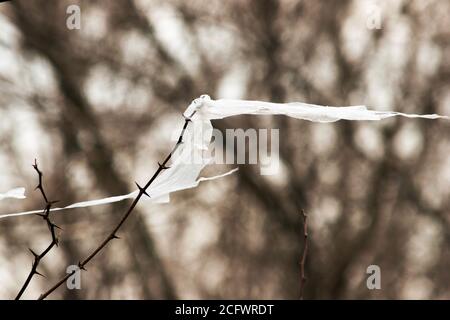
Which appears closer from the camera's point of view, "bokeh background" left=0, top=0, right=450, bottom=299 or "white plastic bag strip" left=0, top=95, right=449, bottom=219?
"white plastic bag strip" left=0, top=95, right=449, bottom=219

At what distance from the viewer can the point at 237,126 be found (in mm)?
8867

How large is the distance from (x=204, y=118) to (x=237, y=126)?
6.57 metres

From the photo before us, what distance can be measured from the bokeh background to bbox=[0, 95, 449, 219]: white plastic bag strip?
19.5 ft

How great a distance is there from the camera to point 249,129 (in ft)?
28.9

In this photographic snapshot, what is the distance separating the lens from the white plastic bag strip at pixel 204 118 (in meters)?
2.27

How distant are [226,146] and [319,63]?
1279 millimetres

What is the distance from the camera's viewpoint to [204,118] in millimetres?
2303

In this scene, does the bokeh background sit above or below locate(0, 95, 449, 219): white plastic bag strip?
above

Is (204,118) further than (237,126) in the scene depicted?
No

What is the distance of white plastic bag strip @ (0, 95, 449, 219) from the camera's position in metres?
2.27

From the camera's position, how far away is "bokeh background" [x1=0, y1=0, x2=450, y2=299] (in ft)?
28.1

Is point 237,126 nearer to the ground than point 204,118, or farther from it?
farther from it

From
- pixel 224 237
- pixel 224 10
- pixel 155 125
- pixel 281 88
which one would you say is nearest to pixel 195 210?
pixel 224 237

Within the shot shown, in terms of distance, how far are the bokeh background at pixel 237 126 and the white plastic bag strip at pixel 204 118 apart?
234 inches
